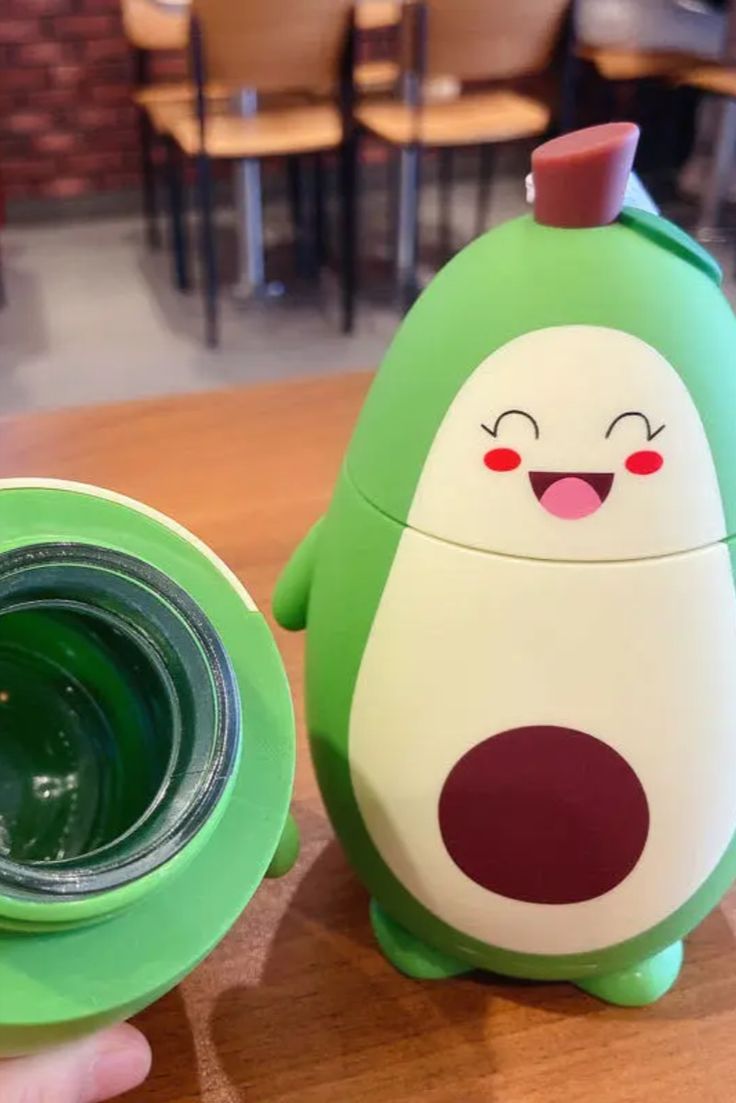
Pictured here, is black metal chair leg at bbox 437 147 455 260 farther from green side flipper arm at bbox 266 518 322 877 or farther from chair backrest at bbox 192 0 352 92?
green side flipper arm at bbox 266 518 322 877

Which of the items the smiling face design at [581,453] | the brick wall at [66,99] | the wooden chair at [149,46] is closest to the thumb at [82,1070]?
the smiling face design at [581,453]

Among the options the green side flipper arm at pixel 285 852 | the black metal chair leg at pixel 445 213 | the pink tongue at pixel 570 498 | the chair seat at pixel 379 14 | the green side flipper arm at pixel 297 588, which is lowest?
the black metal chair leg at pixel 445 213

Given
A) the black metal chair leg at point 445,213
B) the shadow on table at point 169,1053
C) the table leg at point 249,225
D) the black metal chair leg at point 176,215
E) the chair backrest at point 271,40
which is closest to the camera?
the shadow on table at point 169,1053

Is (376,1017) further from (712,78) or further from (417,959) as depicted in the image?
(712,78)

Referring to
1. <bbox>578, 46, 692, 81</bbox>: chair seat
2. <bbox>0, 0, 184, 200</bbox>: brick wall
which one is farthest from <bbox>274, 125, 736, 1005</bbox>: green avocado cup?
<bbox>0, 0, 184, 200</bbox>: brick wall

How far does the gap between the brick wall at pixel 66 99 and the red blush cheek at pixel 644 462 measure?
2529 mm

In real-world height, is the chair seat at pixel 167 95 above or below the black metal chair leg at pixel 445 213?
above

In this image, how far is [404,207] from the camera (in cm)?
208

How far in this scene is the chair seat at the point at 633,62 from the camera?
2320mm

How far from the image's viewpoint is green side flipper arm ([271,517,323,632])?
18.5 inches

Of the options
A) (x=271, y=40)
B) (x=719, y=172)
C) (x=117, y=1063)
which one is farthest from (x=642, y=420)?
(x=719, y=172)

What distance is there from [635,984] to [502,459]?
23cm

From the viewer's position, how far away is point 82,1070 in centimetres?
36

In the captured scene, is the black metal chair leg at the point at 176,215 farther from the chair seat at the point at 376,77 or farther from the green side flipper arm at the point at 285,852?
the green side flipper arm at the point at 285,852
